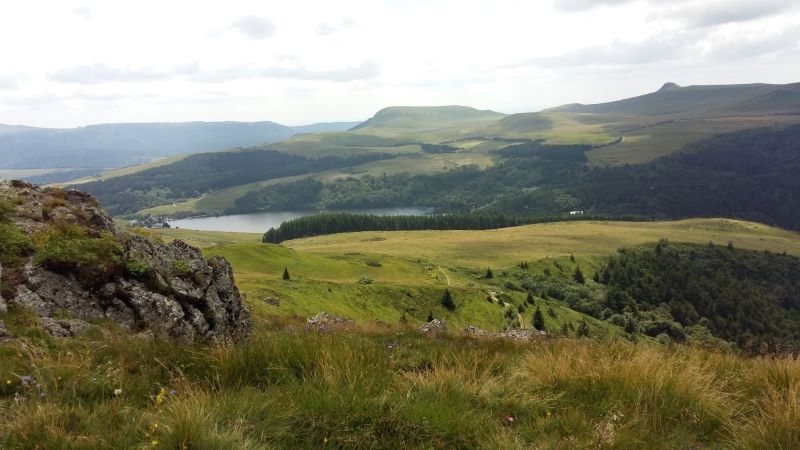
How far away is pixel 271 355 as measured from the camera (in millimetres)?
7184

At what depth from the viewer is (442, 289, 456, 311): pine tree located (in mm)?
72400

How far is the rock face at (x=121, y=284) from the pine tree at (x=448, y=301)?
59071 millimetres

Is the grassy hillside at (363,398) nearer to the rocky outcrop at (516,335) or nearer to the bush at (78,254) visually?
the bush at (78,254)

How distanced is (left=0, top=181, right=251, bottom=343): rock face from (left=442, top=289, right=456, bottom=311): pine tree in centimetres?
5907

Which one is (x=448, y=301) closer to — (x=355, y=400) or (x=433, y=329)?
(x=433, y=329)

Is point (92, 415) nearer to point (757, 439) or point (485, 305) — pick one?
point (757, 439)

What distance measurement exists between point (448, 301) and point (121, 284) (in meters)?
64.4

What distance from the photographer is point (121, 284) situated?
11.3m

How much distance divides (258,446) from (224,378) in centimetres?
222

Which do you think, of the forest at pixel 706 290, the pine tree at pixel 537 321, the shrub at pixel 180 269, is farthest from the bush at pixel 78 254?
the forest at pixel 706 290

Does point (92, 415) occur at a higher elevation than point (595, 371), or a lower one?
higher

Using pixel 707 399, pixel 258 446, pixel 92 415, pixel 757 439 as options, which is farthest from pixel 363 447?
pixel 707 399

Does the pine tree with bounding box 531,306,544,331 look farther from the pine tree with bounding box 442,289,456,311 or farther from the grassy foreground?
the grassy foreground

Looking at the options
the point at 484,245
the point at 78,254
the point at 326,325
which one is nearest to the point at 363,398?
the point at 78,254
